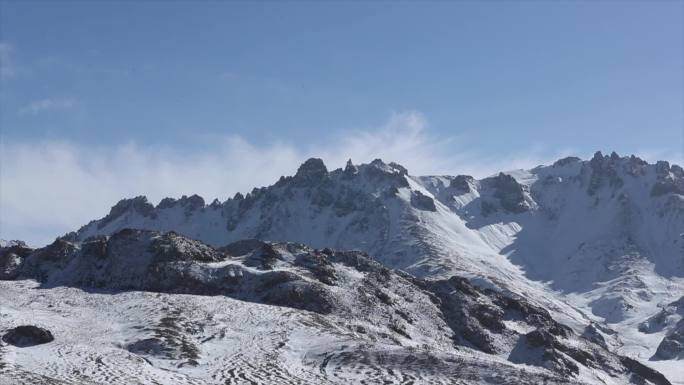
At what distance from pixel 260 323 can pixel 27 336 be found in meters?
17.7

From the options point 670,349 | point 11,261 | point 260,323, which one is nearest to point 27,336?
point 260,323

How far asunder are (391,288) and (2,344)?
4817 cm

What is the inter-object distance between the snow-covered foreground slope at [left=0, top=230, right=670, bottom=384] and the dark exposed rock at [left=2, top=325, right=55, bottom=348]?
0.84 m

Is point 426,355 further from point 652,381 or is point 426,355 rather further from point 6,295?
point 652,381

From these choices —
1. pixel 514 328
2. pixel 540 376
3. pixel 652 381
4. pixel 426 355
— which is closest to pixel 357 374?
pixel 426 355

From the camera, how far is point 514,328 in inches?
3561

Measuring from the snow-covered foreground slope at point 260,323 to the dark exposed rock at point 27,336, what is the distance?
841 mm

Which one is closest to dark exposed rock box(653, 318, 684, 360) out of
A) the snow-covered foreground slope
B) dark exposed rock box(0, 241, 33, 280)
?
the snow-covered foreground slope

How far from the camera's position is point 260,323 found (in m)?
63.4

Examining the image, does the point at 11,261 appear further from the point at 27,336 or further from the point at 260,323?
the point at 27,336

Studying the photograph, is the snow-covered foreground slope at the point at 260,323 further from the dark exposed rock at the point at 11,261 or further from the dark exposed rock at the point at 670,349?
the dark exposed rock at the point at 670,349

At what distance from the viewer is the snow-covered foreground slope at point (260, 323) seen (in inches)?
1822

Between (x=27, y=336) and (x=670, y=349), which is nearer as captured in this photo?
(x=27, y=336)

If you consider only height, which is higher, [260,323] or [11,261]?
[11,261]
